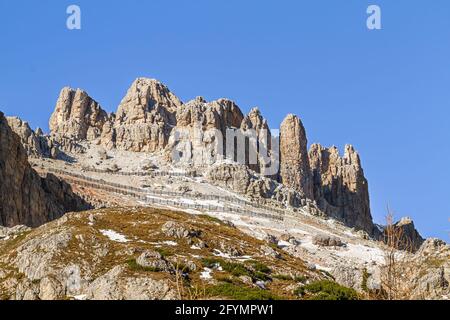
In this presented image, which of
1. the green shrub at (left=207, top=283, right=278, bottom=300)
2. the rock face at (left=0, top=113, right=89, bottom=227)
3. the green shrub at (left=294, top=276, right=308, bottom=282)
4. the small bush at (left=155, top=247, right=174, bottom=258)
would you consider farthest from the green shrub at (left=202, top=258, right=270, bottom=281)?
the rock face at (left=0, top=113, right=89, bottom=227)

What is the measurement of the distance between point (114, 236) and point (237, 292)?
56.5 feet

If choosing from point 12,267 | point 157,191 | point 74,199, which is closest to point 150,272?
point 12,267

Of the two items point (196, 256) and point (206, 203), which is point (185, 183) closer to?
point (206, 203)

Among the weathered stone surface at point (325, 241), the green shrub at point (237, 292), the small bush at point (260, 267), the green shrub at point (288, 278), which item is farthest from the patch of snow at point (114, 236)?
the weathered stone surface at point (325, 241)

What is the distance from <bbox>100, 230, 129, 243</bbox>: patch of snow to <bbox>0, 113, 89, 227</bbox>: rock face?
60113 mm

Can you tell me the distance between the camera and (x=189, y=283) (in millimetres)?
47750

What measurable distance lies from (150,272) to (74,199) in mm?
105458

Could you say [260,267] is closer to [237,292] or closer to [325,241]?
[237,292]

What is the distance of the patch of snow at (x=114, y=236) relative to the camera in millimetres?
59281

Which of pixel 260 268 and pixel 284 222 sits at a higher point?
pixel 284 222

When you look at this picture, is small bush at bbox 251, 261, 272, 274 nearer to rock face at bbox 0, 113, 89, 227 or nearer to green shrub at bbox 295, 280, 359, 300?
green shrub at bbox 295, 280, 359, 300

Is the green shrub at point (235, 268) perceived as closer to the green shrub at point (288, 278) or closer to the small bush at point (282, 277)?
the small bush at point (282, 277)
